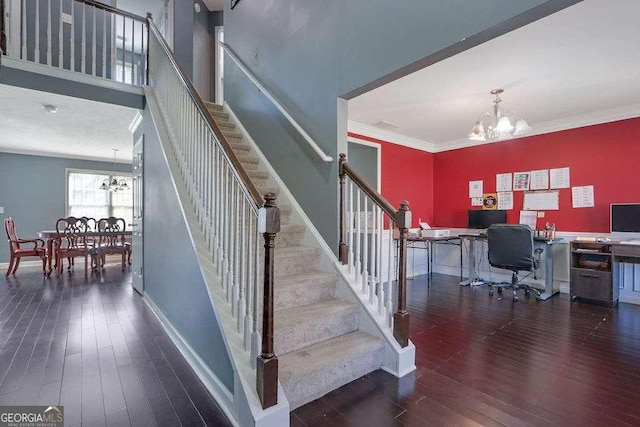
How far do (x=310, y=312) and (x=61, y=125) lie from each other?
5340mm

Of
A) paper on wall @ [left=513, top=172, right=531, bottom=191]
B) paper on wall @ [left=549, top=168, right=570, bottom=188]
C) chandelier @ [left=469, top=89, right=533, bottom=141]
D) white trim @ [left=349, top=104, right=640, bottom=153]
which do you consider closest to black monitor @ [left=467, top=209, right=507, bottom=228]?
paper on wall @ [left=513, top=172, right=531, bottom=191]

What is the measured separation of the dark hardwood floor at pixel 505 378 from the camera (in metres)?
1.75

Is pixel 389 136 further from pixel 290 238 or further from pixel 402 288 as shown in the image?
pixel 402 288

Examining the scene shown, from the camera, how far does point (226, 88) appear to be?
4590 mm

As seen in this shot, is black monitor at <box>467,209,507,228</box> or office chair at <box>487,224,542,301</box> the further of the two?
black monitor at <box>467,209,507,228</box>

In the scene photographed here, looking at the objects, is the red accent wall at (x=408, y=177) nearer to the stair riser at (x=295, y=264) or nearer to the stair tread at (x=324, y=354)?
the stair riser at (x=295, y=264)

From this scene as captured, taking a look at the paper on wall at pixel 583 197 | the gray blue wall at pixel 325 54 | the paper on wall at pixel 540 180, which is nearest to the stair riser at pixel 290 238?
the gray blue wall at pixel 325 54

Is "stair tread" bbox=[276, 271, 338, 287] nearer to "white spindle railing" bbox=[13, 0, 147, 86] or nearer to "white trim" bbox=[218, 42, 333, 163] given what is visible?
"white trim" bbox=[218, 42, 333, 163]

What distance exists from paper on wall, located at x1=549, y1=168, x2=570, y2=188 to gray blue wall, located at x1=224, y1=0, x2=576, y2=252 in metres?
3.86

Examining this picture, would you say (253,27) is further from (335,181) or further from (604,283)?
(604,283)

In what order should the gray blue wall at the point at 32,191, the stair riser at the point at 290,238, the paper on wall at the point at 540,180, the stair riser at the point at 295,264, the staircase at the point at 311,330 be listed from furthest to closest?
1. the gray blue wall at the point at 32,191
2. the paper on wall at the point at 540,180
3. the stair riser at the point at 290,238
4. the stair riser at the point at 295,264
5. the staircase at the point at 311,330

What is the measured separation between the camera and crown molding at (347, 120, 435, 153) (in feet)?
15.8

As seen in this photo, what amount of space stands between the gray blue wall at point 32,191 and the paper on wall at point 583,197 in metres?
9.93

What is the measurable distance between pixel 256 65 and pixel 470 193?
421 centimetres
